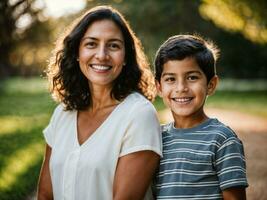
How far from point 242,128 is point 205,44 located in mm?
9643

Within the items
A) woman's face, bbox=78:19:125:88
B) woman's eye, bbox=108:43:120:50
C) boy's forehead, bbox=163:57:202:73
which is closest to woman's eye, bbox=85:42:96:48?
woman's face, bbox=78:19:125:88

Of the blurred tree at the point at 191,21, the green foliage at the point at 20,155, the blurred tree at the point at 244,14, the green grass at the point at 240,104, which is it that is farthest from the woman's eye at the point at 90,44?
the green grass at the point at 240,104

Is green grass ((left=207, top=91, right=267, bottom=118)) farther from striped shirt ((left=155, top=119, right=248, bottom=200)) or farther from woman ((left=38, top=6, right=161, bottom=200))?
striped shirt ((left=155, top=119, right=248, bottom=200))

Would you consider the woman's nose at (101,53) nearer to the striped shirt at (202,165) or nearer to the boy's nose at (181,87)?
the boy's nose at (181,87)

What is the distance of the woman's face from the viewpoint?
3.14 meters

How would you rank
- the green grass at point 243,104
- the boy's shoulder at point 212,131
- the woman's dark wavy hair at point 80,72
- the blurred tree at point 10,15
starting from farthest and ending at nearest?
the blurred tree at point 10,15
the green grass at point 243,104
the woman's dark wavy hair at point 80,72
the boy's shoulder at point 212,131

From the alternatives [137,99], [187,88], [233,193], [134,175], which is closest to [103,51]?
[137,99]

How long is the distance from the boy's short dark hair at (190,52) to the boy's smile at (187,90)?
0.03 metres

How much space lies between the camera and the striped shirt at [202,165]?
2654 millimetres

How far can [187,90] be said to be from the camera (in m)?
3.02

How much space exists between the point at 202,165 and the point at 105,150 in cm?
59

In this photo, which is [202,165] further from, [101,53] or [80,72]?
[80,72]

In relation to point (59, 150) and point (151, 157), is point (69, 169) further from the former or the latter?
point (151, 157)

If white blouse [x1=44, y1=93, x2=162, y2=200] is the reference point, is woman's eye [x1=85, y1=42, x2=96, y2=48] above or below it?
above
